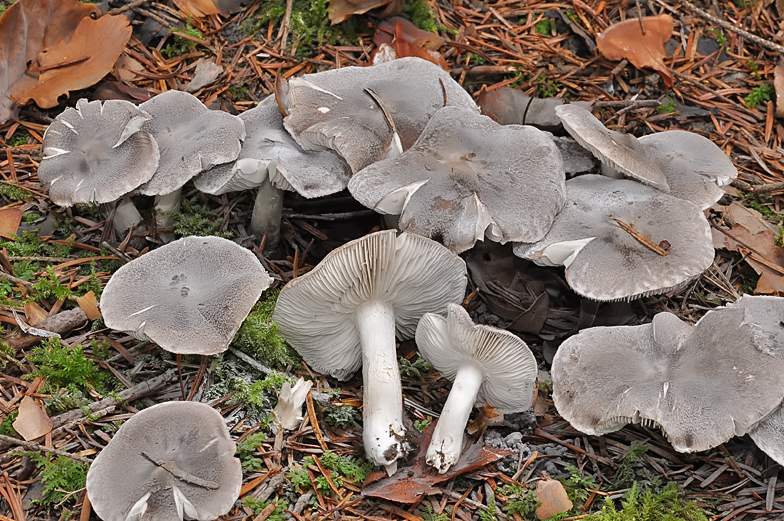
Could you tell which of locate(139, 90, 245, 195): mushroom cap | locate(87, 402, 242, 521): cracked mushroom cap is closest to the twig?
locate(139, 90, 245, 195): mushroom cap

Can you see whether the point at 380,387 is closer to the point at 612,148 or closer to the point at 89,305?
the point at 89,305

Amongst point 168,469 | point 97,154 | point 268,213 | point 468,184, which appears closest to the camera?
point 168,469

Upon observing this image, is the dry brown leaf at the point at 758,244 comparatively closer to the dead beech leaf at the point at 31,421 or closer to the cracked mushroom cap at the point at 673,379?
the cracked mushroom cap at the point at 673,379

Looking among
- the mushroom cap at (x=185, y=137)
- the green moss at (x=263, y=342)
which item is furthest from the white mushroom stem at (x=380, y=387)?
the mushroom cap at (x=185, y=137)

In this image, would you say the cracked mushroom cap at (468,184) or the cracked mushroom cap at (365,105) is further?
the cracked mushroom cap at (365,105)

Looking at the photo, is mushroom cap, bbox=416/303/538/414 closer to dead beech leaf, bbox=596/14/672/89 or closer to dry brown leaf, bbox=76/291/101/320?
dry brown leaf, bbox=76/291/101/320

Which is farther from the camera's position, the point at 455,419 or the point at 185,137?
the point at 185,137

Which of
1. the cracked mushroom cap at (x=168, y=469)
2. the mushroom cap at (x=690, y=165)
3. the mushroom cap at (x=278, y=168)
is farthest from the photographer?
the mushroom cap at (x=690, y=165)

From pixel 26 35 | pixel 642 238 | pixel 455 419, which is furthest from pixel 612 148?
pixel 26 35
